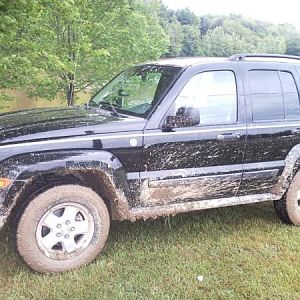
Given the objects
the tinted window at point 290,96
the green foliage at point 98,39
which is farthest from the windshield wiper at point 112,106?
the tinted window at point 290,96

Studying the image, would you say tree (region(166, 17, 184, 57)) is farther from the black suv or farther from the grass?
the grass

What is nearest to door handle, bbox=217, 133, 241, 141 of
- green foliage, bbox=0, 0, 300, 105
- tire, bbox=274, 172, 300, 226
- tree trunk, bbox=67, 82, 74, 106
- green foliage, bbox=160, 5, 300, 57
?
tire, bbox=274, 172, 300, 226

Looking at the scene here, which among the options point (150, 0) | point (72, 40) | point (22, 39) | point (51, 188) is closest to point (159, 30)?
point (150, 0)

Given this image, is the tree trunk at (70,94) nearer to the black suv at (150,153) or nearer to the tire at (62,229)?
the black suv at (150,153)

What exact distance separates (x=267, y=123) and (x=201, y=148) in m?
0.85

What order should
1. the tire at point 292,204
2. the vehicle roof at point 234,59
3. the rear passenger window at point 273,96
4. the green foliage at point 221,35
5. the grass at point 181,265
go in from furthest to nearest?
the green foliage at point 221,35 → the tire at point 292,204 → the rear passenger window at point 273,96 → the vehicle roof at point 234,59 → the grass at point 181,265

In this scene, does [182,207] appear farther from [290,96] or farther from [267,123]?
[290,96]

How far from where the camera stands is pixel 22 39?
6746mm

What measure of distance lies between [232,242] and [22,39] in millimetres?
4594

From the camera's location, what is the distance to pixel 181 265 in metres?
3.69

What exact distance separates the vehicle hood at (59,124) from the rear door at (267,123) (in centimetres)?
123

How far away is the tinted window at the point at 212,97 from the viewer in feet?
13.2

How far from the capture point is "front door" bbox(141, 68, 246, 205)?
3.83 m

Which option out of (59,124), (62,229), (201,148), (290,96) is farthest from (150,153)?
(290,96)
